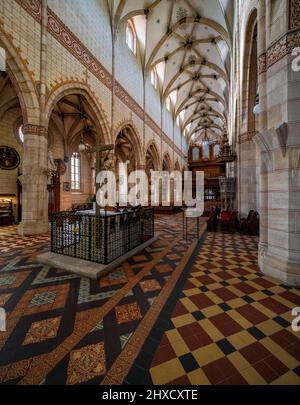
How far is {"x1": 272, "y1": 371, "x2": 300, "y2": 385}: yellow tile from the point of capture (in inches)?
56.0

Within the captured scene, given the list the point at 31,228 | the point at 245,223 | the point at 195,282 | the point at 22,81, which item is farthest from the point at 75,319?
the point at 22,81

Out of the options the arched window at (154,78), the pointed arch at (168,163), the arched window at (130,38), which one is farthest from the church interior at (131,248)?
the pointed arch at (168,163)

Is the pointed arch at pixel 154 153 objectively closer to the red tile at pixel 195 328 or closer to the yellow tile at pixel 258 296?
the yellow tile at pixel 258 296

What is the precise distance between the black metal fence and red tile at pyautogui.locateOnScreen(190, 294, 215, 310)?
1.79m

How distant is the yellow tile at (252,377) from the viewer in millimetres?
1404

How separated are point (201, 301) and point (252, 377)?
3.59ft

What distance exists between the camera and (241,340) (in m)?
1.83

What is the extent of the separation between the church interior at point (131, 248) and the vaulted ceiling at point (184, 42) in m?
0.22

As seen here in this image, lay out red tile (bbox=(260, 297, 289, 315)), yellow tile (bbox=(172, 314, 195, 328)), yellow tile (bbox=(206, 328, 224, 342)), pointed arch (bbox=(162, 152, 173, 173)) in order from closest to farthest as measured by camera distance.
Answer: yellow tile (bbox=(206, 328, 224, 342)) → yellow tile (bbox=(172, 314, 195, 328)) → red tile (bbox=(260, 297, 289, 315)) → pointed arch (bbox=(162, 152, 173, 173))

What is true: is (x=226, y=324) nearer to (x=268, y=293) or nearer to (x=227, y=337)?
(x=227, y=337)

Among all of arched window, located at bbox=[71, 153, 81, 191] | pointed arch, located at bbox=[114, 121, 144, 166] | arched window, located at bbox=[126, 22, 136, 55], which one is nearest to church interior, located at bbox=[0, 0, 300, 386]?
arched window, located at bbox=[126, 22, 136, 55]

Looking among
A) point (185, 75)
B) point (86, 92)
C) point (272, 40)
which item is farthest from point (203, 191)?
point (272, 40)

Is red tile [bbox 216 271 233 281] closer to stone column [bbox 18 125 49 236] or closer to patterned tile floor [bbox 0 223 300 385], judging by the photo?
patterned tile floor [bbox 0 223 300 385]

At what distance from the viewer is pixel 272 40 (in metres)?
3.46
